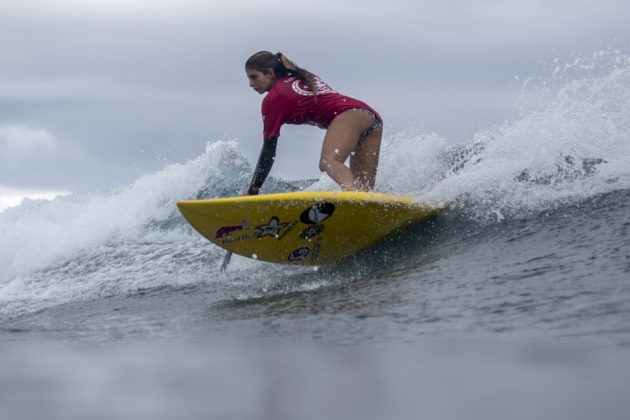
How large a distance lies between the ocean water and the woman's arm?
702 millimetres

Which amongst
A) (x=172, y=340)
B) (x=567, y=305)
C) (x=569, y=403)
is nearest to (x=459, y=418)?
(x=569, y=403)

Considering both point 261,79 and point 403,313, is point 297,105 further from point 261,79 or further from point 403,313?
point 403,313

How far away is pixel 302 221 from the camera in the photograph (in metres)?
5.20

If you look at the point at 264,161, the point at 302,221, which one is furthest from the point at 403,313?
the point at 264,161

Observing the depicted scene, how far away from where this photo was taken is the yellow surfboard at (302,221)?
5.07m

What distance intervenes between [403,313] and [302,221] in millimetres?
1975

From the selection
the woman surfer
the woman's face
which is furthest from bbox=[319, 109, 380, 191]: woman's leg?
the woman's face

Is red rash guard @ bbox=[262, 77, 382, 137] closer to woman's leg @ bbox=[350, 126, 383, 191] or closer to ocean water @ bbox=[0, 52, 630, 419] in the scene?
woman's leg @ bbox=[350, 126, 383, 191]

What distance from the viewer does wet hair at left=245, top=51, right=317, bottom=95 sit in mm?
5441

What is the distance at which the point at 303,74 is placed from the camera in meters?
5.43

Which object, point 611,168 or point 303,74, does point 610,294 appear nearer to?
point 611,168

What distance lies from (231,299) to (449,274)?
4.82 ft

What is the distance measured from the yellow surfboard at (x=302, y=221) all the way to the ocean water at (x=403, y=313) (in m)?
0.15

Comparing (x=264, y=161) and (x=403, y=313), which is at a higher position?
(x=264, y=161)
